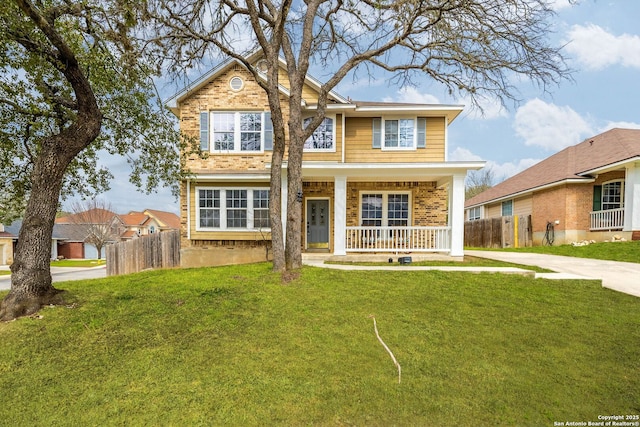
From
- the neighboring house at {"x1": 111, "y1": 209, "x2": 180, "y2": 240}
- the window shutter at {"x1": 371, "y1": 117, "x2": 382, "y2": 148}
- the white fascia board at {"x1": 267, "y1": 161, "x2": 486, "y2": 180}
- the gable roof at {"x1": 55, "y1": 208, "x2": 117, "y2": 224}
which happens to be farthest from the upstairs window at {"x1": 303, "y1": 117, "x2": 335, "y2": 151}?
the neighboring house at {"x1": 111, "y1": 209, "x2": 180, "y2": 240}

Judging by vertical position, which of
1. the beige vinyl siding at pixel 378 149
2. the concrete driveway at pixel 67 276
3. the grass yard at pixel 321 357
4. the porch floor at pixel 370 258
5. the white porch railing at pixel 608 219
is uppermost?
the beige vinyl siding at pixel 378 149

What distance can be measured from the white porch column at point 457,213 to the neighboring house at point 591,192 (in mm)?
8780

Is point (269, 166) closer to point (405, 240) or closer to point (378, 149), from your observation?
point (378, 149)

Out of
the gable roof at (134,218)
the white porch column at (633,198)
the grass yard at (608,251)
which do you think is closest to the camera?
the grass yard at (608,251)

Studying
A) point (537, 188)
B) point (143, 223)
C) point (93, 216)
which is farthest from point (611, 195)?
point (143, 223)

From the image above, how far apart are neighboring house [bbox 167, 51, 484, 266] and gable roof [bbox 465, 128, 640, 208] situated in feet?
25.7

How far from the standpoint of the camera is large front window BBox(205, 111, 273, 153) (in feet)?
40.0

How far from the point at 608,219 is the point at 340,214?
13265 millimetres

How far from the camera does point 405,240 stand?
11125 millimetres

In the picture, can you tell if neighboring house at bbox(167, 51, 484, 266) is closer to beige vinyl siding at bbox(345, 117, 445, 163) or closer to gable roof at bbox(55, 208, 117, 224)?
beige vinyl siding at bbox(345, 117, 445, 163)

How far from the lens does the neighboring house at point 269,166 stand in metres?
12.0

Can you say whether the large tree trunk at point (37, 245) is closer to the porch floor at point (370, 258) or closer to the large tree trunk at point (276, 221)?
the large tree trunk at point (276, 221)

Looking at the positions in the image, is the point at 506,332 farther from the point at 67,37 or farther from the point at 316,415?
the point at 67,37

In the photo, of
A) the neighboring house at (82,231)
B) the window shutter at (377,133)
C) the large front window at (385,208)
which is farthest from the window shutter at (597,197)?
the neighboring house at (82,231)
